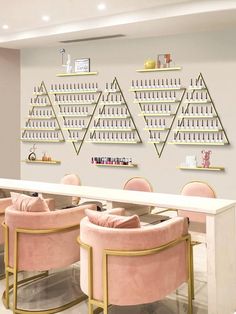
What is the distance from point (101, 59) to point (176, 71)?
1.63m

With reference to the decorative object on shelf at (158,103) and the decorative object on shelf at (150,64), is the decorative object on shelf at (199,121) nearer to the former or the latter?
the decorative object on shelf at (158,103)

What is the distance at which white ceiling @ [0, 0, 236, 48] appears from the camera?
5.88m

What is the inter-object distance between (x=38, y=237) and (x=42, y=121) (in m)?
5.85

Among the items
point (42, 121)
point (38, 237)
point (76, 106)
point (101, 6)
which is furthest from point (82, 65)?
point (38, 237)

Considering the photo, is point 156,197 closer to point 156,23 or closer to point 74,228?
point 74,228

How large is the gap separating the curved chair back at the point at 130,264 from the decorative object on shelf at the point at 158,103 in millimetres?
4549

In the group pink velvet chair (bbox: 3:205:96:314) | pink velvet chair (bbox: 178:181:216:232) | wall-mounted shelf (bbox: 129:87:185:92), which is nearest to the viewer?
pink velvet chair (bbox: 3:205:96:314)

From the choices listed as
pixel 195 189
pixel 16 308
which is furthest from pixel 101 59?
pixel 16 308

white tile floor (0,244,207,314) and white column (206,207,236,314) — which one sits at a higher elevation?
white column (206,207,236,314)

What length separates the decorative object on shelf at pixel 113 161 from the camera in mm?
7723

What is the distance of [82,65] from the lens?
8.19 metres

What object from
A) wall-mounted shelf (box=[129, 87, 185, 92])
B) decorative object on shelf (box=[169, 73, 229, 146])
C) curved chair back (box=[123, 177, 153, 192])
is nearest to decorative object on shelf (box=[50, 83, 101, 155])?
wall-mounted shelf (box=[129, 87, 185, 92])

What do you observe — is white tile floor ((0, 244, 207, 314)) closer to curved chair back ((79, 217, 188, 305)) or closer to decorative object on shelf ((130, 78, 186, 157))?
curved chair back ((79, 217, 188, 305))

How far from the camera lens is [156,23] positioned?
6426 millimetres
